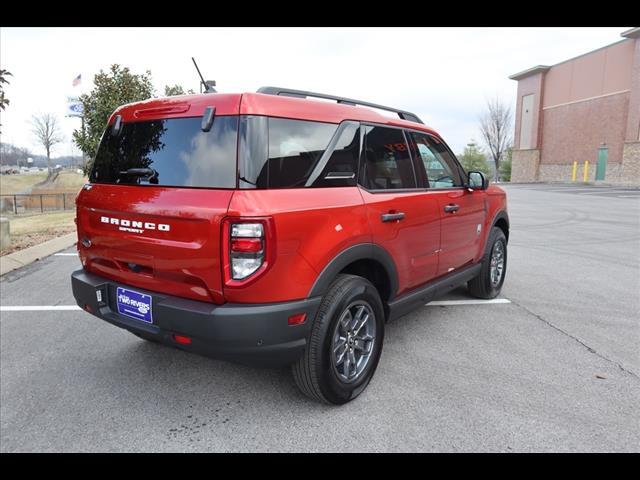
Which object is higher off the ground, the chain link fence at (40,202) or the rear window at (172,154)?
the rear window at (172,154)

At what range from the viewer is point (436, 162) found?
393 cm

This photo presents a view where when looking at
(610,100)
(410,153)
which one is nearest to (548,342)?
(410,153)

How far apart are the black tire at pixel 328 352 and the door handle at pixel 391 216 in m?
0.44

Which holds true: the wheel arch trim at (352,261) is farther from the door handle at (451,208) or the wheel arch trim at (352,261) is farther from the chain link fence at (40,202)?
the chain link fence at (40,202)

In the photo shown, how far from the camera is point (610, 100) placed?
32.4 meters

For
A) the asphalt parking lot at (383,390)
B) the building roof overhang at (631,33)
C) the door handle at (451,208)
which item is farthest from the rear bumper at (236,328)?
the building roof overhang at (631,33)

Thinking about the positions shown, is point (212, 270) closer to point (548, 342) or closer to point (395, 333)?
point (395, 333)

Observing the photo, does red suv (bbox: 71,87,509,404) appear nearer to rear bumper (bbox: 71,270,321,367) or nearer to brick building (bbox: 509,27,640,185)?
rear bumper (bbox: 71,270,321,367)

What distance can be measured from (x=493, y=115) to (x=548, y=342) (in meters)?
52.5

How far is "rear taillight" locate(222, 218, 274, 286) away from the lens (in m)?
2.27

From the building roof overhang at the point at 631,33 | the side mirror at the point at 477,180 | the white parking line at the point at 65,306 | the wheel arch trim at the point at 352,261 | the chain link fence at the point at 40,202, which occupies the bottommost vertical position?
the chain link fence at the point at 40,202

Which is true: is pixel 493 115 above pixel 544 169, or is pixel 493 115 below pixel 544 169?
above

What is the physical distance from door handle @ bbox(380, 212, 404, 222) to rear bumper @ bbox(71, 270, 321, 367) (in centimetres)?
79

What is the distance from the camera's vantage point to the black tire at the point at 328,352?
2607mm
